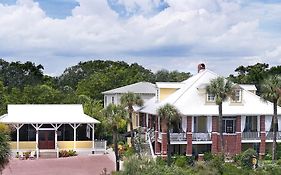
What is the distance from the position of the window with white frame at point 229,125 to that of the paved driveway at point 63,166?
32.6 feet

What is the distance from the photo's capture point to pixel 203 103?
160ft

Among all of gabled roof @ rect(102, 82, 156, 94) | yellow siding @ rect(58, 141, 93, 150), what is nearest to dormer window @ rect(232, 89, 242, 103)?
gabled roof @ rect(102, 82, 156, 94)

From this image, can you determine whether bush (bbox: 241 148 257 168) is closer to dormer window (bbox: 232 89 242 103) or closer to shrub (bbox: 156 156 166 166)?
shrub (bbox: 156 156 166 166)

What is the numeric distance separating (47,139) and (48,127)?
1.12 meters

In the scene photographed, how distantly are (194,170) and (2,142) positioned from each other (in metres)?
15.9

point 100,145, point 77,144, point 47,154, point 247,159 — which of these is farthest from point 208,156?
point 47,154

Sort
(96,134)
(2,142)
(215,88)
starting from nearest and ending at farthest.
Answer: (2,142), (215,88), (96,134)

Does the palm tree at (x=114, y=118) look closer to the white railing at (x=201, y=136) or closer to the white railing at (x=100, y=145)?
the white railing at (x=201, y=136)

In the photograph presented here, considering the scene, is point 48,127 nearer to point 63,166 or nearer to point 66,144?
point 66,144

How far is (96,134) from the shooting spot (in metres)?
58.3

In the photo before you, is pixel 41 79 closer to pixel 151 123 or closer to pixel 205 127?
pixel 151 123

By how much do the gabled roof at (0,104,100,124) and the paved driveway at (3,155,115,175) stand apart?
4495 mm

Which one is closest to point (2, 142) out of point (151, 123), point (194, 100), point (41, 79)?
point (194, 100)

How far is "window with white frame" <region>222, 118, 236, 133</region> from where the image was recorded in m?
49.0
